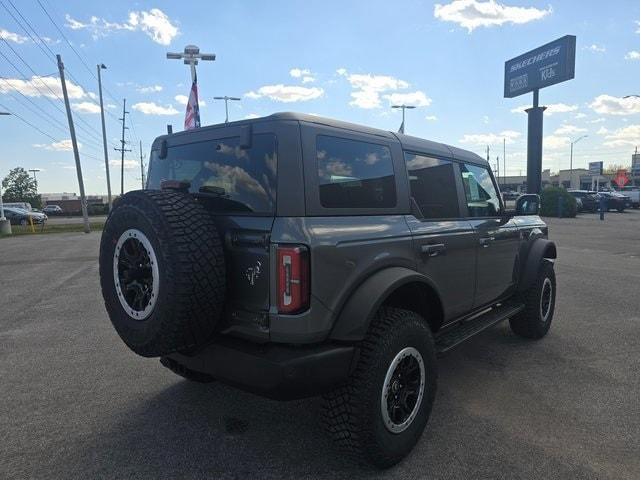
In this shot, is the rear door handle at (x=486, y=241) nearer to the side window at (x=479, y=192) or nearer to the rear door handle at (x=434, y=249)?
the side window at (x=479, y=192)

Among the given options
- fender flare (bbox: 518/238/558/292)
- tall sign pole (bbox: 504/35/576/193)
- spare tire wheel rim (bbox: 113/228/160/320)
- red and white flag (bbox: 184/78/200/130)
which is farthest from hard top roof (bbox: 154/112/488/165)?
tall sign pole (bbox: 504/35/576/193)

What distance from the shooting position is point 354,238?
8.59 feet

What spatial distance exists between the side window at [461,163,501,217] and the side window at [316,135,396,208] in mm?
1182

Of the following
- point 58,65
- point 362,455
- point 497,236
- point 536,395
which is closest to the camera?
point 362,455

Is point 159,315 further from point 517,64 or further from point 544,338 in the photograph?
point 517,64

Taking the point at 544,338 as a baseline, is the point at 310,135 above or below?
above

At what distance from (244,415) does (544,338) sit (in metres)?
3.55

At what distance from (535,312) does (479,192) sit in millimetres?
1605

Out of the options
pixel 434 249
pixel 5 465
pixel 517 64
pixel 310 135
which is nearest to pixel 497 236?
pixel 434 249

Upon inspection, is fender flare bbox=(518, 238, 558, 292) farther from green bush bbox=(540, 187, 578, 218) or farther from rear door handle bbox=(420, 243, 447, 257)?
green bush bbox=(540, 187, 578, 218)

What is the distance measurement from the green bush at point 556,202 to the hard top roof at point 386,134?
25774 millimetres

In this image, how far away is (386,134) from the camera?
10.6ft

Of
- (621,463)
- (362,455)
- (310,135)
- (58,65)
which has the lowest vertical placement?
(621,463)

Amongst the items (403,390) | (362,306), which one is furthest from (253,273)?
(403,390)
